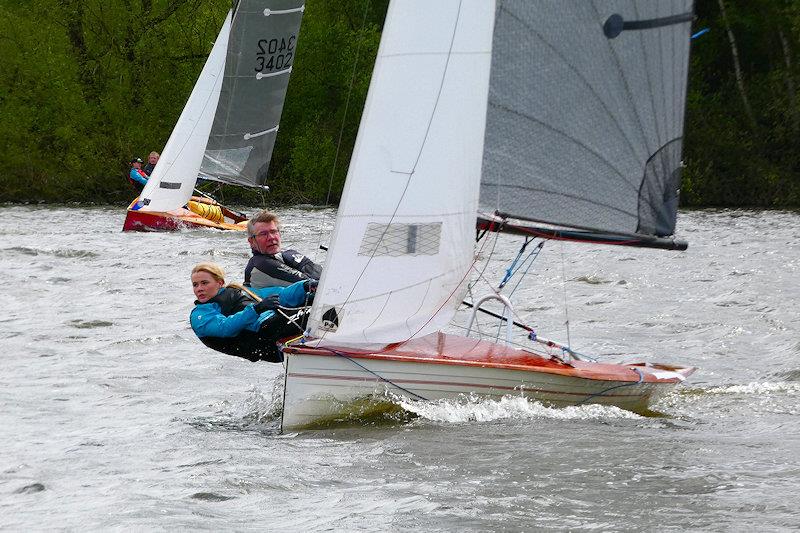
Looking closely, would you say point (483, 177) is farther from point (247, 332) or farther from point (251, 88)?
point (251, 88)

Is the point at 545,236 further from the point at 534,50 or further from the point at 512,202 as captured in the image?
the point at 534,50

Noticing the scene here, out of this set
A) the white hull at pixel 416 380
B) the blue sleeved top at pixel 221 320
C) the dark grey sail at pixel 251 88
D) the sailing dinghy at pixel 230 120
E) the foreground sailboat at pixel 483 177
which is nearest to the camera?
the white hull at pixel 416 380

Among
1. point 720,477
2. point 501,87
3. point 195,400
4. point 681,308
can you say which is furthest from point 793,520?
point 681,308

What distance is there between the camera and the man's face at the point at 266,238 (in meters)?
7.89

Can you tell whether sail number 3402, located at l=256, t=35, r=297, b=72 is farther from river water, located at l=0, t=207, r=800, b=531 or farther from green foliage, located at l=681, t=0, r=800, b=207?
green foliage, located at l=681, t=0, r=800, b=207

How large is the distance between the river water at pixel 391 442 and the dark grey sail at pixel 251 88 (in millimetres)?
10219

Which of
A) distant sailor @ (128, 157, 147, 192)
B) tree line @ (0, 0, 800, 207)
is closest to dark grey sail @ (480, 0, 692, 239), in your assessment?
distant sailor @ (128, 157, 147, 192)

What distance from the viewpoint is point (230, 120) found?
75.3 ft

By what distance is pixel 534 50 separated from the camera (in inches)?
294

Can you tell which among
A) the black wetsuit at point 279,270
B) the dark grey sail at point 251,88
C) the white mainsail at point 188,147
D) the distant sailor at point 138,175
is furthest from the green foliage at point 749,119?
the black wetsuit at point 279,270

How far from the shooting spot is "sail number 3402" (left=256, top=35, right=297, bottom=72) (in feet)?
75.0

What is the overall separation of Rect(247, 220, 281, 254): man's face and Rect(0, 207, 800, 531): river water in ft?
3.01

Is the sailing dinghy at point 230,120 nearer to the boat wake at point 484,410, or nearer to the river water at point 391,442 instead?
the river water at point 391,442

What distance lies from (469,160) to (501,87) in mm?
524
